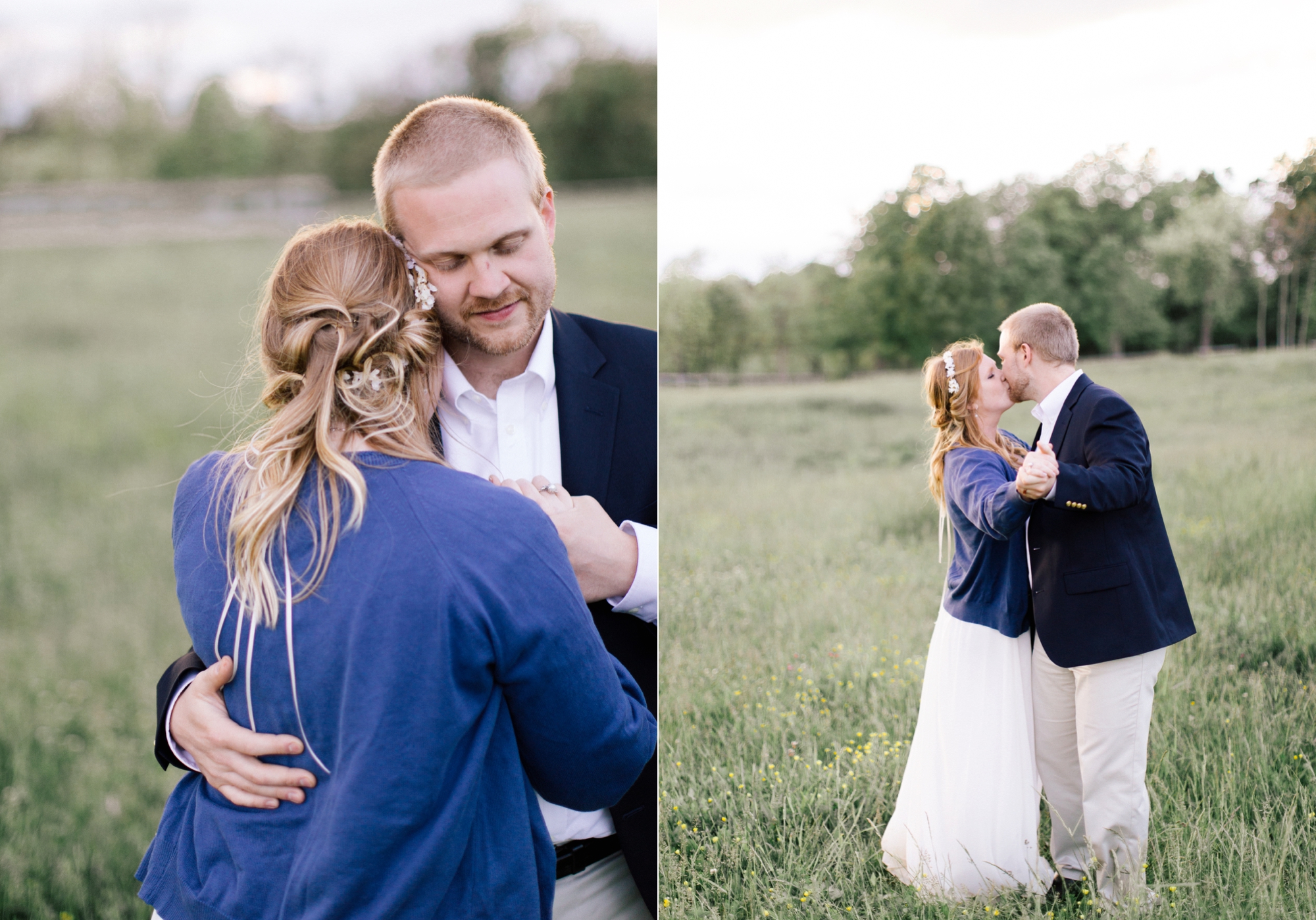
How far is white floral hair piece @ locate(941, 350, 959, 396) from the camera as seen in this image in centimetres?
215

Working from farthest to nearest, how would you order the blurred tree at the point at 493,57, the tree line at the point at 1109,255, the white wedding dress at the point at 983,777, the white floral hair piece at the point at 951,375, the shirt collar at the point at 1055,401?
1. the blurred tree at the point at 493,57
2. the tree line at the point at 1109,255
3. the white wedding dress at the point at 983,777
4. the white floral hair piece at the point at 951,375
5. the shirt collar at the point at 1055,401

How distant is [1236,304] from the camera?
274 cm

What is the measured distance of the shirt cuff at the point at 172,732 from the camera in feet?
5.05

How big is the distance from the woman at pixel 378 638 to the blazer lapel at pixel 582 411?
48 centimetres

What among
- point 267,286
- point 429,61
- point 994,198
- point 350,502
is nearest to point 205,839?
point 350,502

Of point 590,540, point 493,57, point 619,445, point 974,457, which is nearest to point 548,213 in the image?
point 619,445

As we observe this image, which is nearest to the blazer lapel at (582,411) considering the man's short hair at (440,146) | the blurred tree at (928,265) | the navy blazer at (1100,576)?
the man's short hair at (440,146)

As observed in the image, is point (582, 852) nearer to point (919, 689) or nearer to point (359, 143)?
point (919, 689)

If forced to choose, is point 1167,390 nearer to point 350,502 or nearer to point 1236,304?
point 1236,304

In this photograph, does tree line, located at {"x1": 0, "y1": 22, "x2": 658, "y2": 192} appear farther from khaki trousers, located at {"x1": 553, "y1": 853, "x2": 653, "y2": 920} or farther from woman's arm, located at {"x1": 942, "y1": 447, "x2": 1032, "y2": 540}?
khaki trousers, located at {"x1": 553, "y1": 853, "x2": 653, "y2": 920}

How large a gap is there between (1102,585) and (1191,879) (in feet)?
2.64

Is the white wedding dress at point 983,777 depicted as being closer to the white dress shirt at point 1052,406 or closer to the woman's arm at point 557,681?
the white dress shirt at point 1052,406

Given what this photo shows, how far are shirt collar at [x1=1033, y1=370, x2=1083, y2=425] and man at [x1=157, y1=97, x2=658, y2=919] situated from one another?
2.94ft

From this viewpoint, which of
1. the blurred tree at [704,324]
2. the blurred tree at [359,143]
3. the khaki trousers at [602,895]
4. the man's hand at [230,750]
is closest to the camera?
the man's hand at [230,750]
